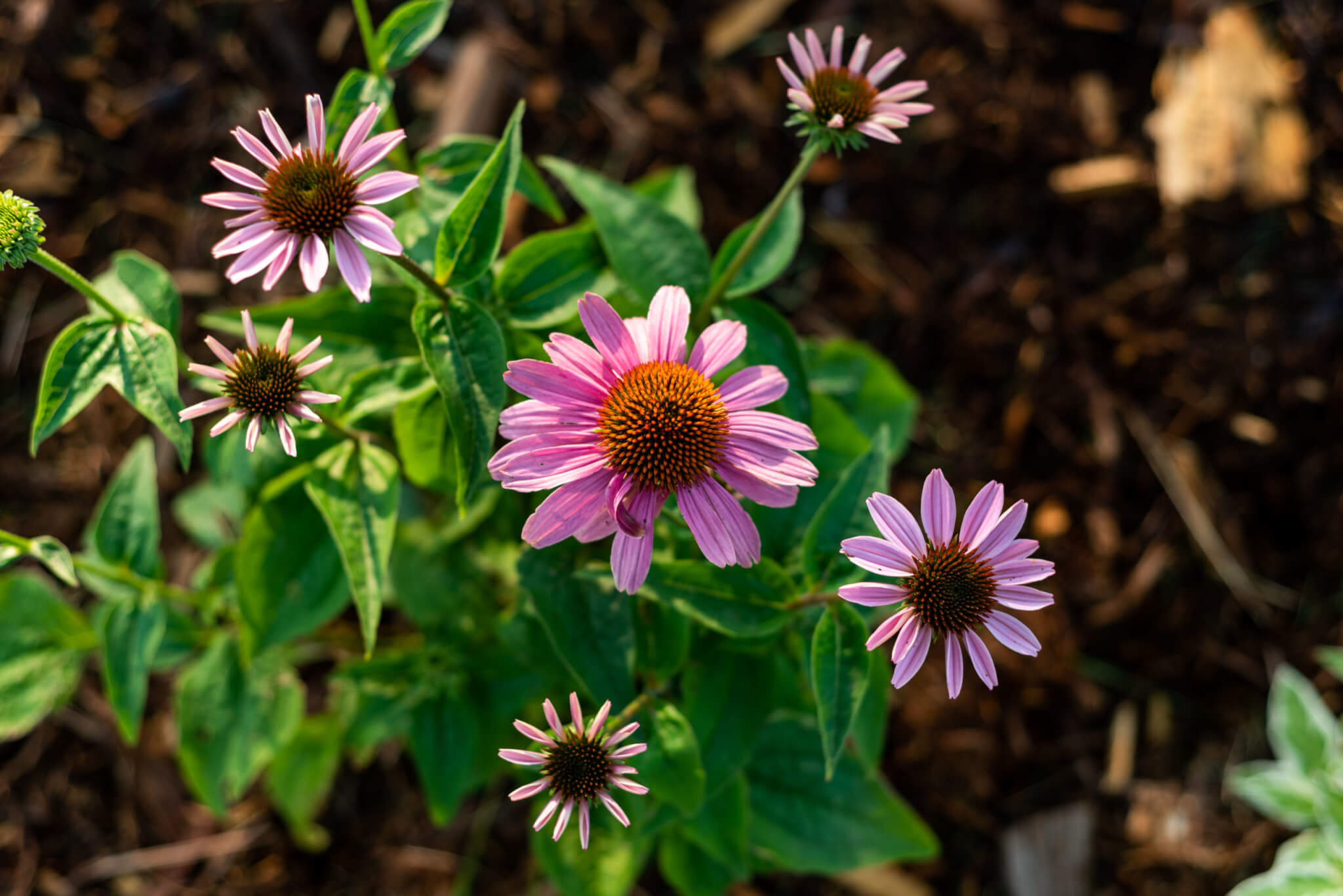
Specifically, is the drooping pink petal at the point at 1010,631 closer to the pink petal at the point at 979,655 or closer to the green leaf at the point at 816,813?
the pink petal at the point at 979,655

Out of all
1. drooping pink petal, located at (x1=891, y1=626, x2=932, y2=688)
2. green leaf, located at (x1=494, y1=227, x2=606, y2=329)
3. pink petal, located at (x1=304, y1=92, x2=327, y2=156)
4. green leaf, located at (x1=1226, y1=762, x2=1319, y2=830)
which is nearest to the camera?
drooping pink petal, located at (x1=891, y1=626, x2=932, y2=688)

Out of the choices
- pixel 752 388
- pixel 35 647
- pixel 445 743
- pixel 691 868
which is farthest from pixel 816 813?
pixel 35 647

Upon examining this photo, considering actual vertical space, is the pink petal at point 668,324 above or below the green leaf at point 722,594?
above

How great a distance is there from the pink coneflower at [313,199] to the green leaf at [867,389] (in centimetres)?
174

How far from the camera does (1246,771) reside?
3463 mm

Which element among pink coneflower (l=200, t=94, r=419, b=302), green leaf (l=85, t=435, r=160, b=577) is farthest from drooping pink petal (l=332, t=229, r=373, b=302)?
green leaf (l=85, t=435, r=160, b=577)

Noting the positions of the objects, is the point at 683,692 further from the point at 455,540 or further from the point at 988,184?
the point at 988,184

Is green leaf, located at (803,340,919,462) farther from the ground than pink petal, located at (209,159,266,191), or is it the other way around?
green leaf, located at (803,340,919,462)

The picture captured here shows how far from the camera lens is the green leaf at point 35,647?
2689 mm

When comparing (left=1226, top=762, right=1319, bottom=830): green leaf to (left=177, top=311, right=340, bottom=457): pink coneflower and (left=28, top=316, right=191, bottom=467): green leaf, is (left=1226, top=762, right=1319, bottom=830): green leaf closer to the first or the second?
(left=177, top=311, right=340, bottom=457): pink coneflower

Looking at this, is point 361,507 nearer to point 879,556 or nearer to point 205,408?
point 205,408

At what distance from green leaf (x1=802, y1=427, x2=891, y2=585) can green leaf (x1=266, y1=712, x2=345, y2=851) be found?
1919 millimetres

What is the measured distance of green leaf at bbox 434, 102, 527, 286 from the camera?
6.09 feet

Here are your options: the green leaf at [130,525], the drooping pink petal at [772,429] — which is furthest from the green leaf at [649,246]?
the green leaf at [130,525]
